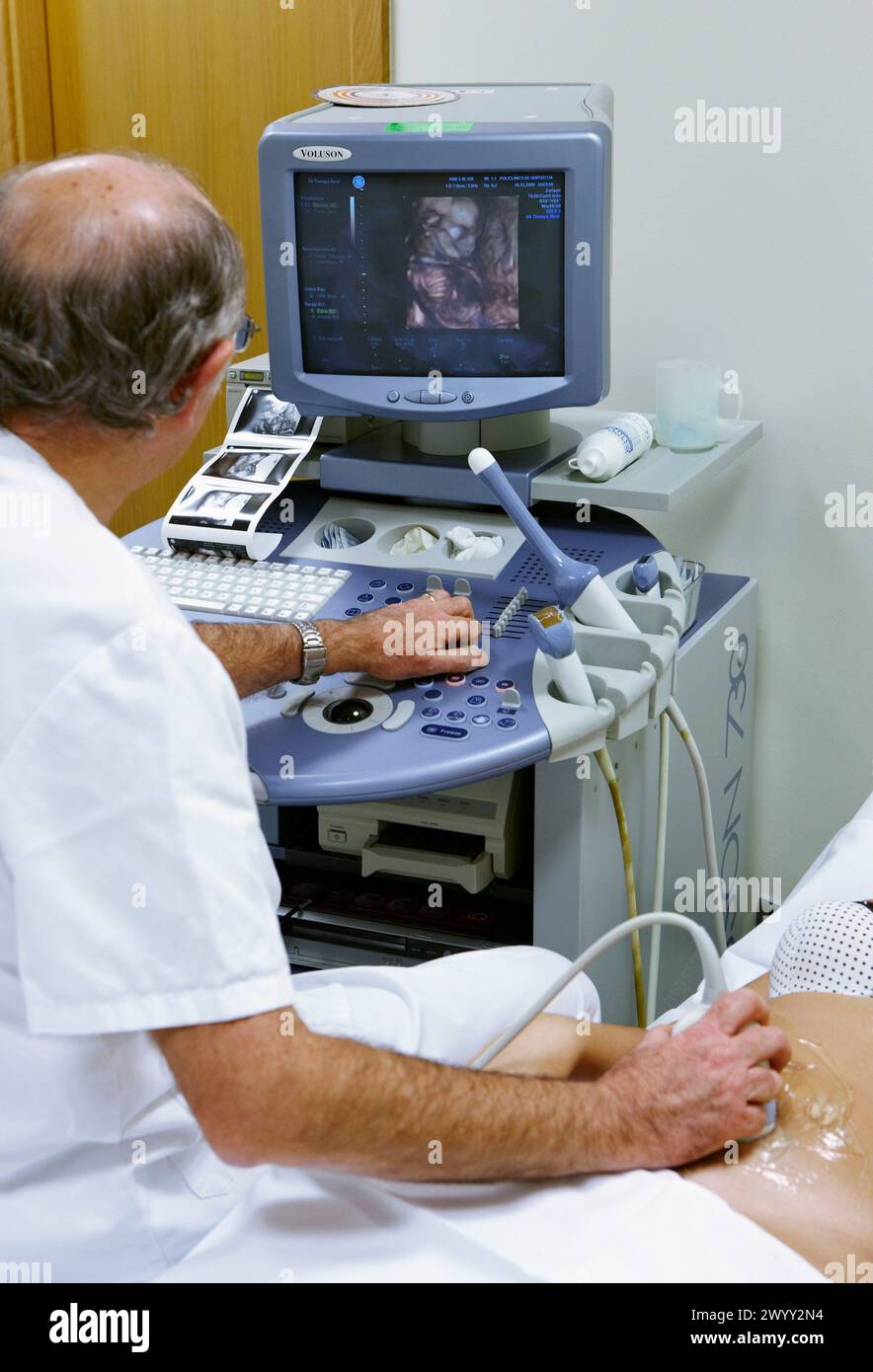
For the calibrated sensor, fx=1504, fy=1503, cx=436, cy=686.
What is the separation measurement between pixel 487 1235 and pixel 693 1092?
20 cm

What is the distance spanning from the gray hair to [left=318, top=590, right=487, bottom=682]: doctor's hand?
0.60 m

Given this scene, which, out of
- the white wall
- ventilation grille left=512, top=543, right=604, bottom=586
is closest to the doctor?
ventilation grille left=512, top=543, right=604, bottom=586

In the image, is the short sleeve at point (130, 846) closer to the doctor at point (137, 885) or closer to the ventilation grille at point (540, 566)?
the doctor at point (137, 885)

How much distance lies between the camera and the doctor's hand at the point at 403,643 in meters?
1.60

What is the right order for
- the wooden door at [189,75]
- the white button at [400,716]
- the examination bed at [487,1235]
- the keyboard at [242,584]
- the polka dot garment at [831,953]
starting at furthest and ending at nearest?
the wooden door at [189,75] < the keyboard at [242,584] < the white button at [400,716] < the polka dot garment at [831,953] < the examination bed at [487,1235]

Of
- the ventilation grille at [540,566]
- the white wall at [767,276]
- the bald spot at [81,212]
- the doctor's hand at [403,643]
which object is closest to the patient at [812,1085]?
the doctor's hand at [403,643]

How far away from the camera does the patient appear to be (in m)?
1.14

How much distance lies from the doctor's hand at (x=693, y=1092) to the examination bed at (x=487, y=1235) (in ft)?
0.08

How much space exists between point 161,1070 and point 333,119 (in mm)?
1234

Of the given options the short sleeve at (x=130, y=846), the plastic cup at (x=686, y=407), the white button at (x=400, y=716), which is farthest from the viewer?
the plastic cup at (x=686, y=407)

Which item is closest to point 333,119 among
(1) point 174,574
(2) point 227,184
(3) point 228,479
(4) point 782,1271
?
(3) point 228,479

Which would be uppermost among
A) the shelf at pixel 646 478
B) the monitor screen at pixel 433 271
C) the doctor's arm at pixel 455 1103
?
the monitor screen at pixel 433 271

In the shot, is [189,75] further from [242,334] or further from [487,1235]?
[487,1235]

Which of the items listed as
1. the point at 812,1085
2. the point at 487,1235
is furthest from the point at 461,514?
the point at 487,1235
